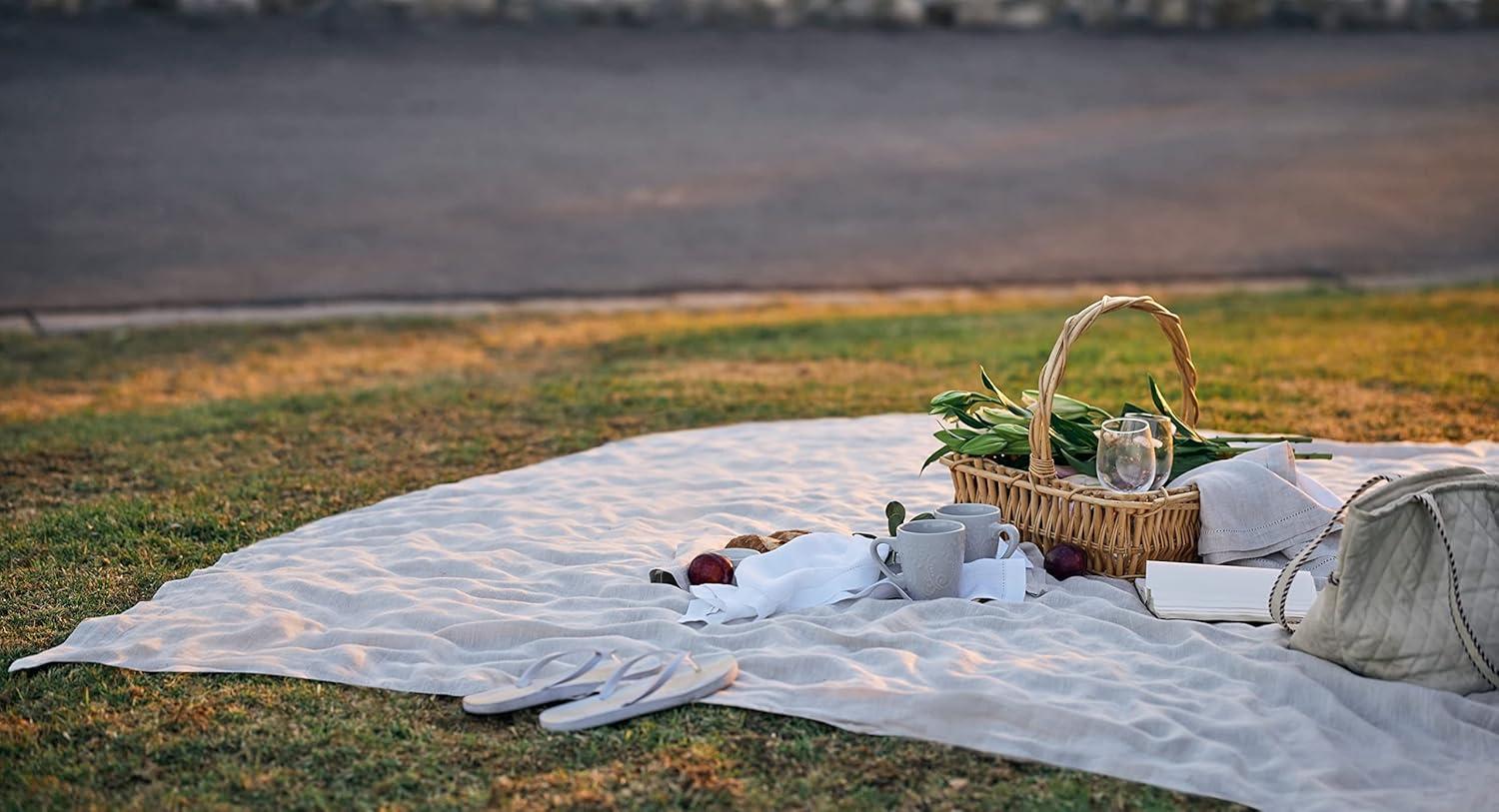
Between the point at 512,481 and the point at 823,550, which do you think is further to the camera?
the point at 512,481

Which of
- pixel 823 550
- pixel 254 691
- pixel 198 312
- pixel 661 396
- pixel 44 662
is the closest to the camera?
pixel 254 691

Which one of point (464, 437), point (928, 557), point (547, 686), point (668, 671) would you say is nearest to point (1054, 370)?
point (928, 557)

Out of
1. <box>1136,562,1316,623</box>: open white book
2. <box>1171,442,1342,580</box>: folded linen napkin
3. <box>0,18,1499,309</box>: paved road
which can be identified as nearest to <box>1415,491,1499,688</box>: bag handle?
<box>1136,562,1316,623</box>: open white book

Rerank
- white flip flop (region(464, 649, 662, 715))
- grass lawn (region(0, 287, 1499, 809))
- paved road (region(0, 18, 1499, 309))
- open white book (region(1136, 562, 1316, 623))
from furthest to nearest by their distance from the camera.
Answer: paved road (region(0, 18, 1499, 309)) < open white book (region(1136, 562, 1316, 623)) < white flip flop (region(464, 649, 662, 715)) < grass lawn (region(0, 287, 1499, 809))

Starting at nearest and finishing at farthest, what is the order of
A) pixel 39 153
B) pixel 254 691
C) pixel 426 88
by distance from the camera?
pixel 254 691 < pixel 39 153 < pixel 426 88

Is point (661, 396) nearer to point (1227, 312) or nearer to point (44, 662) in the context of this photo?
point (44, 662)

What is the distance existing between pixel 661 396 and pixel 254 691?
4.10 meters

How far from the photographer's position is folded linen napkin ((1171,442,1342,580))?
3672mm

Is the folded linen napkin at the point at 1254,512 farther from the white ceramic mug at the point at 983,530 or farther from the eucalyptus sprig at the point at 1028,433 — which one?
the white ceramic mug at the point at 983,530

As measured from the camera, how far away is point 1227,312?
10.4 m

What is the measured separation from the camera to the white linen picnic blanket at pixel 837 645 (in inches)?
110

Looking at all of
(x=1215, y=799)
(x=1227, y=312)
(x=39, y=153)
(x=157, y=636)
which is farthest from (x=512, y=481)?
(x=39, y=153)

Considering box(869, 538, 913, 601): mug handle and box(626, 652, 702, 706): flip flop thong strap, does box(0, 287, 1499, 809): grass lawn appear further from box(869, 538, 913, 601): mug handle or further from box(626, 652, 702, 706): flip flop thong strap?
box(869, 538, 913, 601): mug handle

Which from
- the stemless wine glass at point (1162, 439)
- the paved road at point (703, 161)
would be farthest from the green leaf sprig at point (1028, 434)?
the paved road at point (703, 161)
